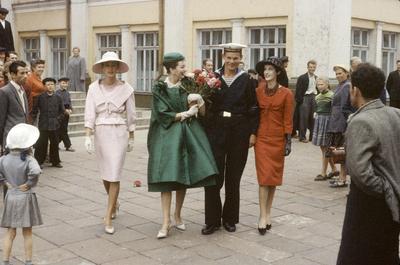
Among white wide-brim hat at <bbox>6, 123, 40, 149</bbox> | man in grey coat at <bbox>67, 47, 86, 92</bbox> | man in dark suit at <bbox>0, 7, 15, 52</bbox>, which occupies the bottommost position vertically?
white wide-brim hat at <bbox>6, 123, 40, 149</bbox>

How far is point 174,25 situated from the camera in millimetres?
19078

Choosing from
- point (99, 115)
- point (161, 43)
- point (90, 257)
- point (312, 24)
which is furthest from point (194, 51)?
point (90, 257)

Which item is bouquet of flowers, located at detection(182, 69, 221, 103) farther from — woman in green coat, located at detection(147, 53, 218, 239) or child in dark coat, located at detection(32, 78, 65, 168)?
child in dark coat, located at detection(32, 78, 65, 168)

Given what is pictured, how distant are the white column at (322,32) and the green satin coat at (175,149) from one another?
33.4 ft

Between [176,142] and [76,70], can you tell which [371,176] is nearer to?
[176,142]

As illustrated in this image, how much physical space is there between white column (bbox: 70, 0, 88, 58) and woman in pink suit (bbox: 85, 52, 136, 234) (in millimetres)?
15571

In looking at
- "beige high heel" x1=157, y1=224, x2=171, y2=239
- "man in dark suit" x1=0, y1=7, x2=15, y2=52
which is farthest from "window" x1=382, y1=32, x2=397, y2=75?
"beige high heel" x1=157, y1=224, x2=171, y2=239

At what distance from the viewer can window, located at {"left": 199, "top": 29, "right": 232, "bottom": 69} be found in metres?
18.4

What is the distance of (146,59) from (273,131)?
1440 centimetres

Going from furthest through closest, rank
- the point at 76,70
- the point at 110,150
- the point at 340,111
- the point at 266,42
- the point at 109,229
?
the point at 76,70, the point at 266,42, the point at 340,111, the point at 110,150, the point at 109,229

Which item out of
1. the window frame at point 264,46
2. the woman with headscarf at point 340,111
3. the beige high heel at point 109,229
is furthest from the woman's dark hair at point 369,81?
the window frame at point 264,46

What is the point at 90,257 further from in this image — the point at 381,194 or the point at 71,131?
the point at 71,131

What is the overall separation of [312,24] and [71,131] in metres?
6.64

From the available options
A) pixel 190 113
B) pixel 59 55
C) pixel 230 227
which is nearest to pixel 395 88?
pixel 230 227
